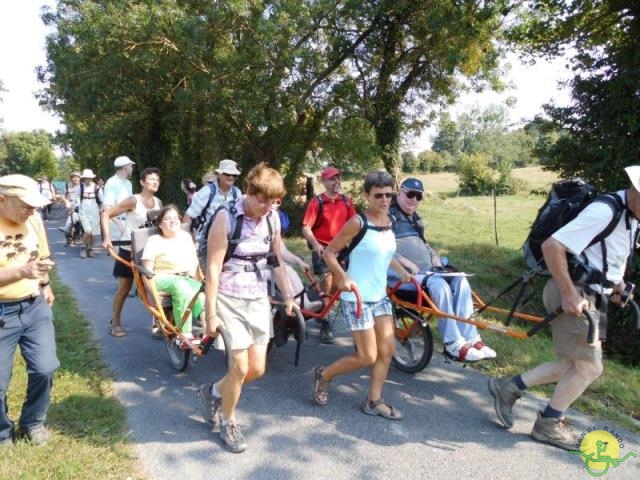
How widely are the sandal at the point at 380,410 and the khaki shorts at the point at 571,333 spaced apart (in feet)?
4.14

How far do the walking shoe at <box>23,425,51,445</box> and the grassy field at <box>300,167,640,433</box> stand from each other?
371cm

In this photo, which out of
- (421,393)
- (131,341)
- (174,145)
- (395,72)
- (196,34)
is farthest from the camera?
(174,145)

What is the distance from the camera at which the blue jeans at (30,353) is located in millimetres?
3141

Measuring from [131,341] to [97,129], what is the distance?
14.0 m

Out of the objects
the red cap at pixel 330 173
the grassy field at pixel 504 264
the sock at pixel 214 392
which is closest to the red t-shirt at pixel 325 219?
the red cap at pixel 330 173

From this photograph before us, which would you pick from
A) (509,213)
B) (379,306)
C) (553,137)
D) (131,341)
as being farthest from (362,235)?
(509,213)

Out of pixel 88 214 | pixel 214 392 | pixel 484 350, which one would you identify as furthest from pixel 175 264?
pixel 88 214

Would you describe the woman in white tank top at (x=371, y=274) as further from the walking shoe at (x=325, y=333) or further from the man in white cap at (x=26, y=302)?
the man in white cap at (x=26, y=302)

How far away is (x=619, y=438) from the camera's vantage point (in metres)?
3.57

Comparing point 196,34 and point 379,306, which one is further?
point 196,34

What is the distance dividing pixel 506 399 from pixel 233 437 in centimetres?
199

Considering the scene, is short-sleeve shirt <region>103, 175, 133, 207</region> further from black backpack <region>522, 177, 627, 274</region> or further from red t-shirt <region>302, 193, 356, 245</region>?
black backpack <region>522, 177, 627, 274</region>

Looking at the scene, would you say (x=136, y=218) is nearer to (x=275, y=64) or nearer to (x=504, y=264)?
(x=275, y=64)

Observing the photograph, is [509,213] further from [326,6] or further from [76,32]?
[76,32]
